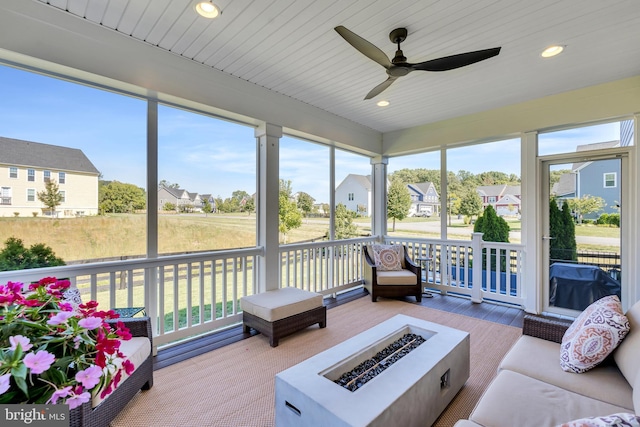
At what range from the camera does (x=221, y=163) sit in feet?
11.3

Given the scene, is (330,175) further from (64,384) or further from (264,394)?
(64,384)

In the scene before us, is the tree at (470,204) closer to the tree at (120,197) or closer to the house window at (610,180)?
the house window at (610,180)

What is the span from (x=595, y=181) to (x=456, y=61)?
9.33ft

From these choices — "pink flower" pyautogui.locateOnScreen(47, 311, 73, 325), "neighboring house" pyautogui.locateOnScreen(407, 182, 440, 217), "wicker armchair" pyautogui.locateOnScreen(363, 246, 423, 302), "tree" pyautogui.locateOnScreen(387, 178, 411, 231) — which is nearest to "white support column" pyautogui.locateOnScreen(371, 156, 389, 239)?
"tree" pyautogui.locateOnScreen(387, 178, 411, 231)

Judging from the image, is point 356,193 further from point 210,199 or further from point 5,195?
point 5,195

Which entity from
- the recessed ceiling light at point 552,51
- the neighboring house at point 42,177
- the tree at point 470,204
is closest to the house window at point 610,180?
the tree at point 470,204

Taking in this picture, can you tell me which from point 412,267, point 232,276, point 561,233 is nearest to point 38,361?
point 232,276

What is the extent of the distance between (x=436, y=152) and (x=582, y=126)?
6.25ft

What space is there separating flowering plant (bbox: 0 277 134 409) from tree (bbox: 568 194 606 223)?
15.9 feet

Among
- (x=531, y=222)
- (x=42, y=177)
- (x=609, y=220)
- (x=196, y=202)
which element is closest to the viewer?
(x=42, y=177)

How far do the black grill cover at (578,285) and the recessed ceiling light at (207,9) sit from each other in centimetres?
486

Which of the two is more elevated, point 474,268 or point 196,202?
point 196,202

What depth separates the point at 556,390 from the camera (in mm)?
1477

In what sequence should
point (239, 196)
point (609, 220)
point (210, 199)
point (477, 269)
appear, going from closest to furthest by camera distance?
point (210, 199), point (609, 220), point (239, 196), point (477, 269)
